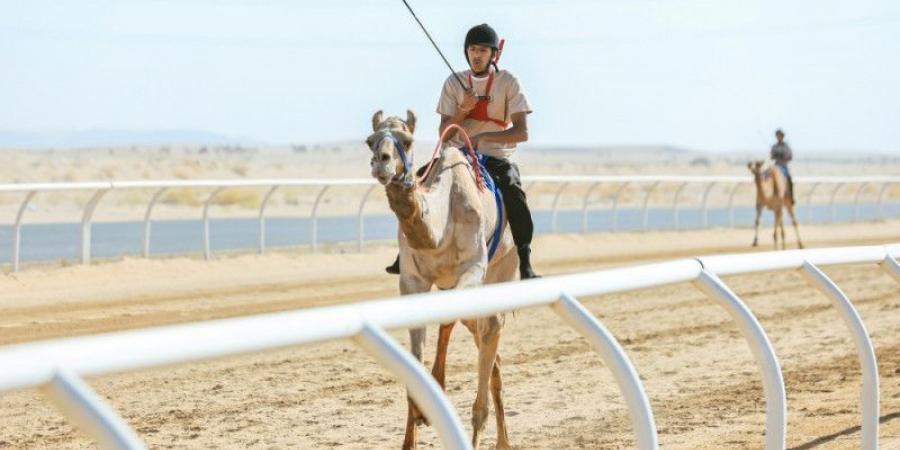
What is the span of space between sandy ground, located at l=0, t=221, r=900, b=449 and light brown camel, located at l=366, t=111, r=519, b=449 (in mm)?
549

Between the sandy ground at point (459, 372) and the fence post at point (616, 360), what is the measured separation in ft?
4.37

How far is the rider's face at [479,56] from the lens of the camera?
8.69 meters

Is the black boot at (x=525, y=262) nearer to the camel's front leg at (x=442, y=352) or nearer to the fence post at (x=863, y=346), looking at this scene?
the camel's front leg at (x=442, y=352)

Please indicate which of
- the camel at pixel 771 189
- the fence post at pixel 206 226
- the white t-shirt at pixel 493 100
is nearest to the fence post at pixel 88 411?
the white t-shirt at pixel 493 100

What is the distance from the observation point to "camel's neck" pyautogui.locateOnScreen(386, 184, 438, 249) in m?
7.54

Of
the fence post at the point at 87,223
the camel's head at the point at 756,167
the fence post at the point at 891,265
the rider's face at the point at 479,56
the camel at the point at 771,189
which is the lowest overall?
the camel at the point at 771,189

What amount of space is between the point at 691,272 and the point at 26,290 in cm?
1148

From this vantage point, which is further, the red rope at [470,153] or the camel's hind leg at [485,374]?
the red rope at [470,153]

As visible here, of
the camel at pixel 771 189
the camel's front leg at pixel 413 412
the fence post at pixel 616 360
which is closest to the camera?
the fence post at pixel 616 360

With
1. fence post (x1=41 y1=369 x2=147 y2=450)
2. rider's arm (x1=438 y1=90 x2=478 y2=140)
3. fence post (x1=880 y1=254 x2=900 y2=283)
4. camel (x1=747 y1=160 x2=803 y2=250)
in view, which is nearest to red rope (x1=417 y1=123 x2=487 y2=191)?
rider's arm (x1=438 y1=90 x2=478 y2=140)

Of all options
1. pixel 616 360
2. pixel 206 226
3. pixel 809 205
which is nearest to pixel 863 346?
pixel 616 360

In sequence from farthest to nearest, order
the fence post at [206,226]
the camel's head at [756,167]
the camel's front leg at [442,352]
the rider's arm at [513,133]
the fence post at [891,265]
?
the camel's head at [756,167], the fence post at [206,226], the rider's arm at [513,133], the fence post at [891,265], the camel's front leg at [442,352]

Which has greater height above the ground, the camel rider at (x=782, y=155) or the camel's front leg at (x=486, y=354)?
the camel's front leg at (x=486, y=354)

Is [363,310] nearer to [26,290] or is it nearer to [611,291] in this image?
[611,291]
